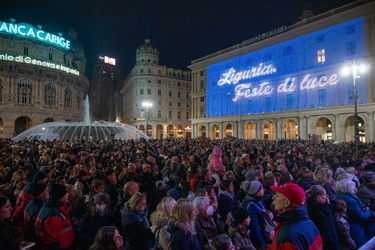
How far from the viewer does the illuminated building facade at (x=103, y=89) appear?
425ft

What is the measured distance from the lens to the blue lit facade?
35344 mm


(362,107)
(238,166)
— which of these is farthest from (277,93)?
(238,166)

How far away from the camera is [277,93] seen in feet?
144

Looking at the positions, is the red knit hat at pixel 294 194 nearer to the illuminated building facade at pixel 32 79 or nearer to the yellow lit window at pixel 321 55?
the yellow lit window at pixel 321 55

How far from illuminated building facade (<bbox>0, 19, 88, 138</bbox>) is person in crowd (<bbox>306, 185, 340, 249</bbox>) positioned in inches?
2228

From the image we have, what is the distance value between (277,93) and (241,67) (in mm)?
9918

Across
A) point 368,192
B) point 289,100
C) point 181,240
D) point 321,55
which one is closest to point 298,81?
point 289,100

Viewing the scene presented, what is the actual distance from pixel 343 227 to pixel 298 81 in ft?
134

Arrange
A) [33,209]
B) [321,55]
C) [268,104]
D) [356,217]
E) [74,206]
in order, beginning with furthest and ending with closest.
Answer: [268,104] → [321,55] → [74,206] → [356,217] → [33,209]

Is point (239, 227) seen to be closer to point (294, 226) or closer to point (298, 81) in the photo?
point (294, 226)

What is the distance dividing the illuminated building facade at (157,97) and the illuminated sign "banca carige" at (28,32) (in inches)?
824

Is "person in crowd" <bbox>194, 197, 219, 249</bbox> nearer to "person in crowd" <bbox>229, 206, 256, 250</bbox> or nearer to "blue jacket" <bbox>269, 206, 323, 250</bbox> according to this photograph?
"person in crowd" <bbox>229, 206, 256, 250</bbox>

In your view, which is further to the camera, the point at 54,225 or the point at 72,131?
the point at 72,131

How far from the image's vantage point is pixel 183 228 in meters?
3.12
